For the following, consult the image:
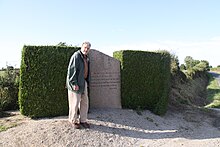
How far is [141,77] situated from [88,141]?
11.6ft

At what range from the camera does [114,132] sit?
259 inches

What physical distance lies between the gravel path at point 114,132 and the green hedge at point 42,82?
314mm

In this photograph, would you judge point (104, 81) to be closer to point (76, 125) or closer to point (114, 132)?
point (114, 132)

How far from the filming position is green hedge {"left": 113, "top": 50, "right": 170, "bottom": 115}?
28.0 feet

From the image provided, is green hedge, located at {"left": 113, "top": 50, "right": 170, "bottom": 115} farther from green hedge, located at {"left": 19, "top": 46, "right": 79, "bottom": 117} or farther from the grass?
the grass

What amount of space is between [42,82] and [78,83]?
148cm

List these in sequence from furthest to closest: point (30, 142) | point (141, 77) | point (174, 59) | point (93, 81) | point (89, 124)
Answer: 1. point (174, 59)
2. point (141, 77)
3. point (93, 81)
4. point (89, 124)
5. point (30, 142)

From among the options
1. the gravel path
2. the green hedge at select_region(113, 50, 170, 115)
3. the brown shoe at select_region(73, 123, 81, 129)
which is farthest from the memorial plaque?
the brown shoe at select_region(73, 123, 81, 129)

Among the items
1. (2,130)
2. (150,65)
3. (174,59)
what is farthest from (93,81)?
(174,59)

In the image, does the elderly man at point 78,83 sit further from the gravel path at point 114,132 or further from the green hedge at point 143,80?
the green hedge at point 143,80

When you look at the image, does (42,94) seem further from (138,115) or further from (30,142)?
(138,115)

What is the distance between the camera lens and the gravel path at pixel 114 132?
5.80 metres

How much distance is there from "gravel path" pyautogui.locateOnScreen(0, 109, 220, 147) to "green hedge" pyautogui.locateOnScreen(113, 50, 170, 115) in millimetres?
483

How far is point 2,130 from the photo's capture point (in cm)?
626
